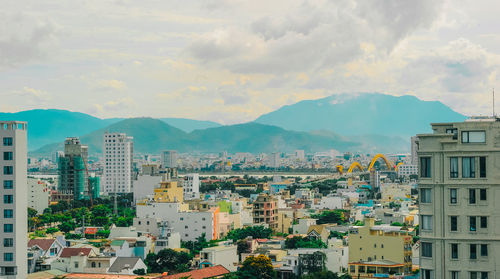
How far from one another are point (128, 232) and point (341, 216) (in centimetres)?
1693

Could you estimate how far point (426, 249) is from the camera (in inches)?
499

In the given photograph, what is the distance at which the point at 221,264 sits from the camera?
33969 millimetres

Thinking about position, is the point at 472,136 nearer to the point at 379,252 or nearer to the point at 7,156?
the point at 7,156

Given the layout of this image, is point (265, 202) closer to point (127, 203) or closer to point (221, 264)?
point (221, 264)

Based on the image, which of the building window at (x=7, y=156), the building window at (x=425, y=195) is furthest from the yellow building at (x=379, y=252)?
the building window at (x=425, y=195)

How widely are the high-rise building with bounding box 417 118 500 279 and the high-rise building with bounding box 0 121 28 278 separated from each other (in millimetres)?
17139

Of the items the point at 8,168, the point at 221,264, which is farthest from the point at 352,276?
the point at 8,168

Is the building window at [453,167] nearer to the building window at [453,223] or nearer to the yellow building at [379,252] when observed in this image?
the building window at [453,223]

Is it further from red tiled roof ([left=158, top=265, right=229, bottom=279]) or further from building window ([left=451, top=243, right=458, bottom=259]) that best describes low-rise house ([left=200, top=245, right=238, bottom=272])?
building window ([left=451, top=243, right=458, bottom=259])

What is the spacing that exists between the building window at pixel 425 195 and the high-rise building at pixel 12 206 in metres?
17.1

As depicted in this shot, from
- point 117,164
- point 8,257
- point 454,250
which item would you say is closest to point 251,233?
point 8,257

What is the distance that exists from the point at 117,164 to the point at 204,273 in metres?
76.6

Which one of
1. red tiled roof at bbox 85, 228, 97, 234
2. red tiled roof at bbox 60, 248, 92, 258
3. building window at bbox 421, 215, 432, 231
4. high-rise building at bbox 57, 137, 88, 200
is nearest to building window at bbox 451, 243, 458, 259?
building window at bbox 421, 215, 432, 231

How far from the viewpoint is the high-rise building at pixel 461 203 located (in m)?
12.3
